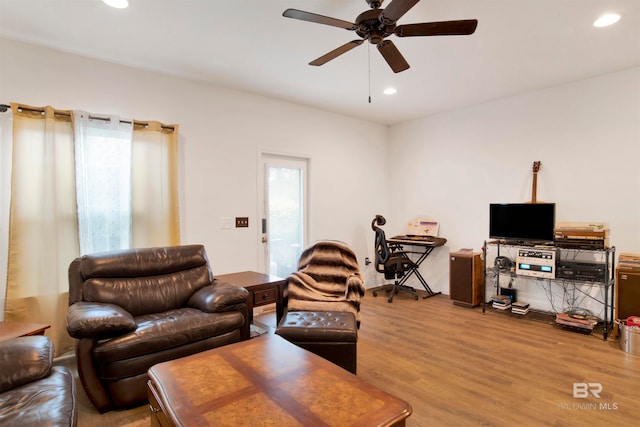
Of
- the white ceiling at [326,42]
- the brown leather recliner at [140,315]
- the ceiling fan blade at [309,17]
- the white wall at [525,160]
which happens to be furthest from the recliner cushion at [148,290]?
the white wall at [525,160]

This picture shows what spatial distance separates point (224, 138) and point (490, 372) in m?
3.45

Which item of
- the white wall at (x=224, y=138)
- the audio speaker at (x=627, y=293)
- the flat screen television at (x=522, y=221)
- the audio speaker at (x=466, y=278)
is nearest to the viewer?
the white wall at (x=224, y=138)

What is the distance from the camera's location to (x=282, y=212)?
4.32 metres

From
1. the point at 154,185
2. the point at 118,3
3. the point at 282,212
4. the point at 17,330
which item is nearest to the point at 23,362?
the point at 17,330

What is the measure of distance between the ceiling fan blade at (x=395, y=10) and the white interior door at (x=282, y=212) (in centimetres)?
255

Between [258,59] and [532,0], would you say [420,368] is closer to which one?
[532,0]

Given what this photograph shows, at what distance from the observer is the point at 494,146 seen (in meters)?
4.34

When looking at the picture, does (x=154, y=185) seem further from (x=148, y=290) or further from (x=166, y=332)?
(x=166, y=332)

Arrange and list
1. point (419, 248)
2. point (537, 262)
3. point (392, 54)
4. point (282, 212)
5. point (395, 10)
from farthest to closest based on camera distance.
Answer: point (419, 248) → point (282, 212) → point (537, 262) → point (392, 54) → point (395, 10)

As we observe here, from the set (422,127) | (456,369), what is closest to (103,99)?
(456,369)

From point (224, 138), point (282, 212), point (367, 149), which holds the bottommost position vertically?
point (282, 212)

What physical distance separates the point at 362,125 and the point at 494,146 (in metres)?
1.95

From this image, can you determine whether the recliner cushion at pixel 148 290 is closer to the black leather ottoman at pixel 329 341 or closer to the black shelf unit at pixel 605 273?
the black leather ottoman at pixel 329 341

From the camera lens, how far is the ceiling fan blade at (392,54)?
2.05 meters
